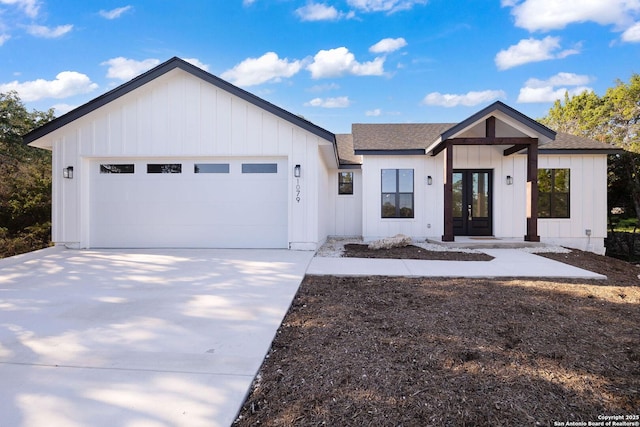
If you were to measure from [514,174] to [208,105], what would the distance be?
952 centimetres

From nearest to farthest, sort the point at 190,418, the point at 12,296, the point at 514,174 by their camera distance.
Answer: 1. the point at 190,418
2. the point at 12,296
3. the point at 514,174

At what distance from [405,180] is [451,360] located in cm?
833

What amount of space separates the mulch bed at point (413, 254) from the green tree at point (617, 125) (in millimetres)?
11123

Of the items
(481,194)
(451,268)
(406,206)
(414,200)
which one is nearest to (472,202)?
(481,194)

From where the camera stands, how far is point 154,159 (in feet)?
26.6

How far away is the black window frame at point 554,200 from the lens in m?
9.99

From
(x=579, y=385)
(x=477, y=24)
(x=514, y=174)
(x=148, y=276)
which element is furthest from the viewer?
(x=477, y=24)

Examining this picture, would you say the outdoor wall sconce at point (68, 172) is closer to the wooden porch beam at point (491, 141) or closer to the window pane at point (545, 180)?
the wooden porch beam at point (491, 141)

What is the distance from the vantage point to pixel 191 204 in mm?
8070

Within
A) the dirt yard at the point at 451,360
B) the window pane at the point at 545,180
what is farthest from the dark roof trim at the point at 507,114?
the dirt yard at the point at 451,360

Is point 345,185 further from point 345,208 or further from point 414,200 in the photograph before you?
point 414,200

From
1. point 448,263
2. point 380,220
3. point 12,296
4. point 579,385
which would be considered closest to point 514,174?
point 380,220

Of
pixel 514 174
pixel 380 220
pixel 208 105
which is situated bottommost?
pixel 380 220

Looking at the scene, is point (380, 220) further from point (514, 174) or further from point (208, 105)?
point (208, 105)
